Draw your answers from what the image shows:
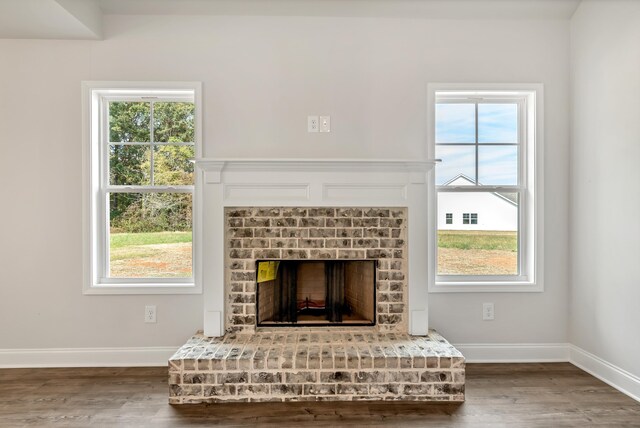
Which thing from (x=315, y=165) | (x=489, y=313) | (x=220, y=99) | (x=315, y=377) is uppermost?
(x=220, y=99)

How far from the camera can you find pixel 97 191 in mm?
2789

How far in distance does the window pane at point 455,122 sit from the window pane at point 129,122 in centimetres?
220

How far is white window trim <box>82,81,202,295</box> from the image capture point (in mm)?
2701

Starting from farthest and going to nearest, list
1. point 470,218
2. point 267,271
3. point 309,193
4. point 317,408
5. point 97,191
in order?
1. point 470,218
2. point 97,191
3. point 267,271
4. point 309,193
5. point 317,408

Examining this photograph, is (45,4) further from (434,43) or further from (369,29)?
(434,43)

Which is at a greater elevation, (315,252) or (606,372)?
(315,252)

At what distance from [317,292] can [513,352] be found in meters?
1.52

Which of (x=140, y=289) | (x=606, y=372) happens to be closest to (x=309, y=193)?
(x=140, y=289)

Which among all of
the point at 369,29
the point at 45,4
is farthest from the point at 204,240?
the point at 369,29

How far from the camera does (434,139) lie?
9.07 ft

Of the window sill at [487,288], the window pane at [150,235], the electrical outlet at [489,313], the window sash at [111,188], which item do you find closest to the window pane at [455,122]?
the window sill at [487,288]

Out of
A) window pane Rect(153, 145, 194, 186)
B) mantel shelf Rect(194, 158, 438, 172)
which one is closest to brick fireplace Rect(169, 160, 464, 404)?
mantel shelf Rect(194, 158, 438, 172)

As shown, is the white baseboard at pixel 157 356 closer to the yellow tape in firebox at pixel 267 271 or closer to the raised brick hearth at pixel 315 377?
the raised brick hearth at pixel 315 377

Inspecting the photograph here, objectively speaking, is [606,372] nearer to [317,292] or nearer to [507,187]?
[507,187]
